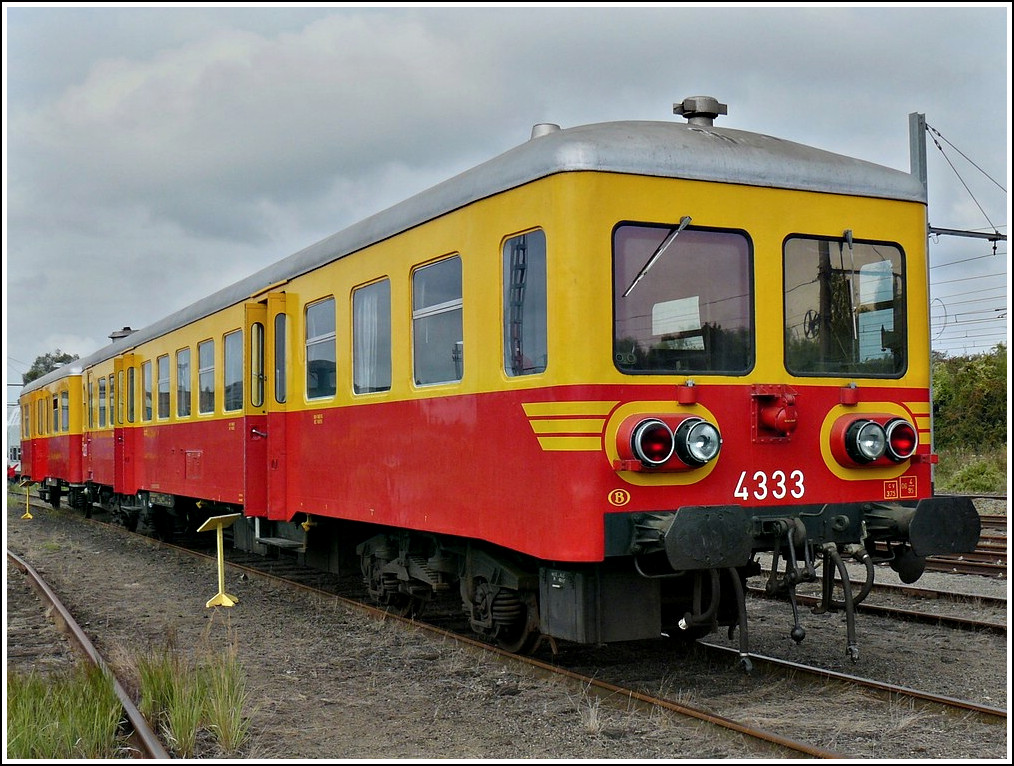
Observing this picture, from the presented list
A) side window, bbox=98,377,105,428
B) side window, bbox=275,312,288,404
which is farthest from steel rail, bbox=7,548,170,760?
side window, bbox=98,377,105,428

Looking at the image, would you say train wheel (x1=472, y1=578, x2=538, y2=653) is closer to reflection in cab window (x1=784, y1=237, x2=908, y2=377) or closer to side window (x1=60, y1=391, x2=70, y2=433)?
reflection in cab window (x1=784, y1=237, x2=908, y2=377)

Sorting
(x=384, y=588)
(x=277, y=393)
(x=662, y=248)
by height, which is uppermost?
(x=662, y=248)

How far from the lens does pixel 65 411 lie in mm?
23438

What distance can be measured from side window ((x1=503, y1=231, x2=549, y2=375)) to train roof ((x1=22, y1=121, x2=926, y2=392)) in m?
0.38

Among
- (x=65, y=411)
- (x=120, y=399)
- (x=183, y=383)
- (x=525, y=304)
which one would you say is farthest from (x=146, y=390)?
(x=525, y=304)

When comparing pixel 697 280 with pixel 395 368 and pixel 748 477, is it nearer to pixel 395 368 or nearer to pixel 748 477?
pixel 748 477

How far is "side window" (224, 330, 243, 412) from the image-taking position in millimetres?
11483

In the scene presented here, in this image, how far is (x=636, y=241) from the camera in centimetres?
637

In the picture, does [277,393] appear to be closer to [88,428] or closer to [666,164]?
[666,164]

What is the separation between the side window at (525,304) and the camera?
6.38 meters

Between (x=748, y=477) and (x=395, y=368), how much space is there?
2.76 meters

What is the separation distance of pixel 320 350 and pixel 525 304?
3.51 meters

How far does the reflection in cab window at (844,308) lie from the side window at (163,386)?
1013cm

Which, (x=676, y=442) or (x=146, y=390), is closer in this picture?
(x=676, y=442)
